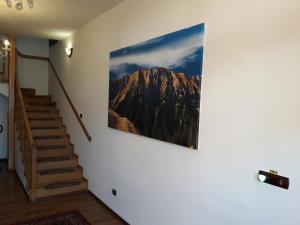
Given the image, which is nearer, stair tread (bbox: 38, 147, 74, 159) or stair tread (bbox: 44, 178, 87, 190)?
stair tread (bbox: 44, 178, 87, 190)

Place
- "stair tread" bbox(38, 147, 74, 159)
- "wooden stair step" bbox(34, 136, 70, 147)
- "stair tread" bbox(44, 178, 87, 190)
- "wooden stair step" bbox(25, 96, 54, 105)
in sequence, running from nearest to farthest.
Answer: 1. "stair tread" bbox(44, 178, 87, 190)
2. "stair tread" bbox(38, 147, 74, 159)
3. "wooden stair step" bbox(34, 136, 70, 147)
4. "wooden stair step" bbox(25, 96, 54, 105)

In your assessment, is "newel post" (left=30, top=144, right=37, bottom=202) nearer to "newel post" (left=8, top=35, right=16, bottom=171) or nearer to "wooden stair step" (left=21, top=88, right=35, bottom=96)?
"newel post" (left=8, top=35, right=16, bottom=171)

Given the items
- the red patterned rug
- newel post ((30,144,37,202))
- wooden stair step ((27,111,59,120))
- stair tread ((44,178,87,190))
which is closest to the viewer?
the red patterned rug

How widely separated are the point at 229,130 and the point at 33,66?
604 cm

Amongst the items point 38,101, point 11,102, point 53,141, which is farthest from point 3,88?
point 53,141

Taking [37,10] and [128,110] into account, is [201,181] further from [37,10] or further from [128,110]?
[37,10]

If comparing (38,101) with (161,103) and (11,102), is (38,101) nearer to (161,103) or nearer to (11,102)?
(11,102)

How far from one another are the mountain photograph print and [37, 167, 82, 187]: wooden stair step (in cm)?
159

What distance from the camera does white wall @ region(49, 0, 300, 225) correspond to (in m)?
1.64

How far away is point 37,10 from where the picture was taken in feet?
12.4

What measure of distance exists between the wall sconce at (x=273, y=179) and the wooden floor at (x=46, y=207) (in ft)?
7.46

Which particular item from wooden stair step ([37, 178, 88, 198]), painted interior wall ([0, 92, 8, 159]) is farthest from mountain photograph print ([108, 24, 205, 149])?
painted interior wall ([0, 92, 8, 159])

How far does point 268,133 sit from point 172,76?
1087 millimetres

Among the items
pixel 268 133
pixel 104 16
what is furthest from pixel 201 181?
pixel 104 16
